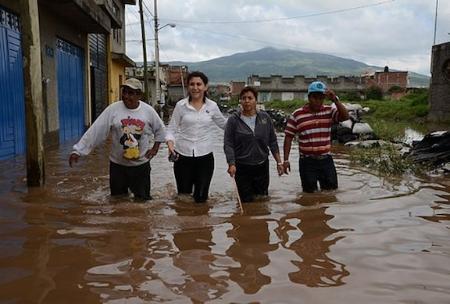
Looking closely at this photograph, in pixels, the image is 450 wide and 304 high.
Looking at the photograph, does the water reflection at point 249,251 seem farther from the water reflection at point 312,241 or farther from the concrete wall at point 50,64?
the concrete wall at point 50,64

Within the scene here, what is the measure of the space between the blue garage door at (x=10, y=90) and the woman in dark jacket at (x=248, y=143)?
5.71m

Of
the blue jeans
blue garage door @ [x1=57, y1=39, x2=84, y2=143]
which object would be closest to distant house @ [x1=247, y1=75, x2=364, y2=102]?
blue garage door @ [x1=57, y1=39, x2=84, y2=143]

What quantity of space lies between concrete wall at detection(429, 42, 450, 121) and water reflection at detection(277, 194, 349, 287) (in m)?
18.6

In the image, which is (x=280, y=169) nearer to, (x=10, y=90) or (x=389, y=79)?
(x=10, y=90)

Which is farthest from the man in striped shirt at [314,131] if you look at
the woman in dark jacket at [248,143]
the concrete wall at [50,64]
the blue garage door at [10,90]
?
the concrete wall at [50,64]

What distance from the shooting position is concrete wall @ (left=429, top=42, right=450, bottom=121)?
2252 cm

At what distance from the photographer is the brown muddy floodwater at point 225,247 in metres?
3.29

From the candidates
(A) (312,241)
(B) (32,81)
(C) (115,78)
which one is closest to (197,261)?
(A) (312,241)

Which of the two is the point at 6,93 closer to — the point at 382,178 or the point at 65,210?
the point at 65,210

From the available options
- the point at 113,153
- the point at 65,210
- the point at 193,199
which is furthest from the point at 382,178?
the point at 65,210

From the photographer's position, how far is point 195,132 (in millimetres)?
5867

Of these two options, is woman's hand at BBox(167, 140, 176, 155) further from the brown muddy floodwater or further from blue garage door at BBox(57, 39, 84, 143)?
blue garage door at BBox(57, 39, 84, 143)

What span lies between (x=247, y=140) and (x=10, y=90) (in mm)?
6313

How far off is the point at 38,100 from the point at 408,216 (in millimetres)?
4777
